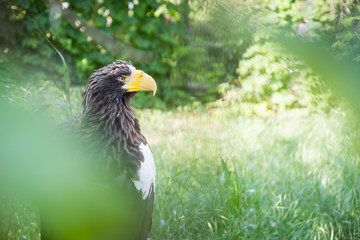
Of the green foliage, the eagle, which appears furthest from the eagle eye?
the green foliage

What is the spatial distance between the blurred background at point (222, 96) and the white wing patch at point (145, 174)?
129 millimetres

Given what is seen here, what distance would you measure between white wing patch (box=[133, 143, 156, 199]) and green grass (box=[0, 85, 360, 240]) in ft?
0.40

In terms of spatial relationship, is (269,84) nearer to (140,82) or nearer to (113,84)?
(140,82)

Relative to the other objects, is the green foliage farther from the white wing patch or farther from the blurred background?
the white wing patch

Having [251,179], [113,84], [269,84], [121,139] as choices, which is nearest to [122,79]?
[113,84]

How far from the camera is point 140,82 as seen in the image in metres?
1.27

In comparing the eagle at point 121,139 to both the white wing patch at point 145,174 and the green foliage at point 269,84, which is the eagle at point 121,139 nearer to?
the white wing patch at point 145,174

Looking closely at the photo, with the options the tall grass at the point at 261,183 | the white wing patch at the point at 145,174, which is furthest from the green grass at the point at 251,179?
the white wing patch at the point at 145,174

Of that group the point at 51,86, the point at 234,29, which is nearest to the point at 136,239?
the point at 51,86

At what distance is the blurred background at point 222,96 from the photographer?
55 centimetres

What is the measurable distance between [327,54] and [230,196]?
1.15 m

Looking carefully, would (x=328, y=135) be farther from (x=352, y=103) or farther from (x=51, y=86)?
(x=352, y=103)

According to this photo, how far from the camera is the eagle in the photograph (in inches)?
46.6

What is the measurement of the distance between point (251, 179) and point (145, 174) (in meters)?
0.62
